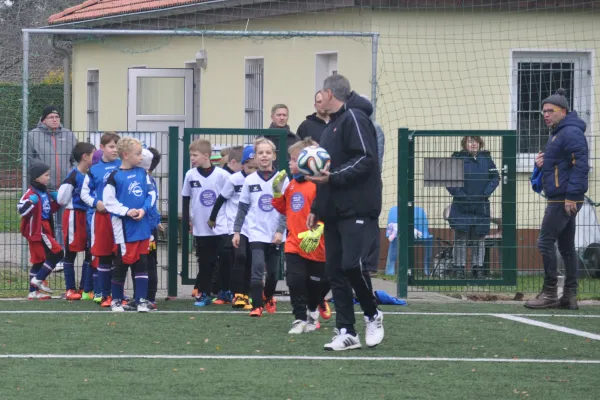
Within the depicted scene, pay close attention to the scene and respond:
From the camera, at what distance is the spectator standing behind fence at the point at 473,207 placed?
13344mm

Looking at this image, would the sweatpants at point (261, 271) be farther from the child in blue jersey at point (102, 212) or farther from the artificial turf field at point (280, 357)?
the child in blue jersey at point (102, 212)

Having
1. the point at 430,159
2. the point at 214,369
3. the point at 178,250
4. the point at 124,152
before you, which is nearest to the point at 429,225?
the point at 430,159

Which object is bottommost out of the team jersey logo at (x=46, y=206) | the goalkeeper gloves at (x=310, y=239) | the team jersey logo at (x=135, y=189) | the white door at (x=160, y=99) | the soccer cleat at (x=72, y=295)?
the soccer cleat at (x=72, y=295)

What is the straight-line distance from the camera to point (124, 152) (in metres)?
11.3

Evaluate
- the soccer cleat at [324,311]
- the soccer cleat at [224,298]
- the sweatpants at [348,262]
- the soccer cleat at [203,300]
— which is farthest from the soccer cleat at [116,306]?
the sweatpants at [348,262]

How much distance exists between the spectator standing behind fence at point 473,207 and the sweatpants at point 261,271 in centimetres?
261

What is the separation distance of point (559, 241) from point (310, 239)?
333cm

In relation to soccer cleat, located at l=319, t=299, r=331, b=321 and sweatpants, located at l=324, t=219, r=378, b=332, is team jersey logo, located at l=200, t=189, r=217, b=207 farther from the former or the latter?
sweatpants, located at l=324, t=219, r=378, b=332

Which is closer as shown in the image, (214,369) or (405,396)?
(405,396)

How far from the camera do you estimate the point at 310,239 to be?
10.1m

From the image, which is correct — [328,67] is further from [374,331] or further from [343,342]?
[343,342]

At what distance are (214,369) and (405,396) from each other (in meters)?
1.45

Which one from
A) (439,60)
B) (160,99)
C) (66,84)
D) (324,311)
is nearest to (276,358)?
(324,311)

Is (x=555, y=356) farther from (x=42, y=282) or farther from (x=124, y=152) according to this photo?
(x=42, y=282)
